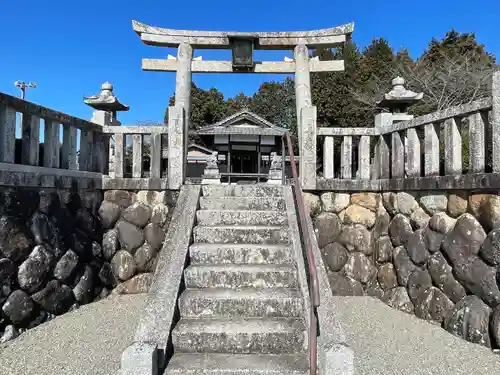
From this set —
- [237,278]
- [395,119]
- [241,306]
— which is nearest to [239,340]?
[241,306]

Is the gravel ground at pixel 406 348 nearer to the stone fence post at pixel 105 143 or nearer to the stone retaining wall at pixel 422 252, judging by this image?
the stone retaining wall at pixel 422 252

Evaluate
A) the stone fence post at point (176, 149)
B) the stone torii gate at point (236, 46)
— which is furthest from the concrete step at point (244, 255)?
the stone torii gate at point (236, 46)

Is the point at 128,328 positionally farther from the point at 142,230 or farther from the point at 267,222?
the point at 267,222

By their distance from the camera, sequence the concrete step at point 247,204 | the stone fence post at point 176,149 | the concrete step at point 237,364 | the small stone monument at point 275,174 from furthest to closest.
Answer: the small stone monument at point 275,174
the stone fence post at point 176,149
the concrete step at point 247,204
the concrete step at point 237,364

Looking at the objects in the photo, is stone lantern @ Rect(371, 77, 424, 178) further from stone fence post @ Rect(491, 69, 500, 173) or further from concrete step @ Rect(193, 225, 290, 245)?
concrete step @ Rect(193, 225, 290, 245)

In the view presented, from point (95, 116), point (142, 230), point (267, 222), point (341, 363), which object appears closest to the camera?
point (341, 363)

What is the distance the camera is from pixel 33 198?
424cm

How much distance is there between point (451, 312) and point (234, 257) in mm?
2339

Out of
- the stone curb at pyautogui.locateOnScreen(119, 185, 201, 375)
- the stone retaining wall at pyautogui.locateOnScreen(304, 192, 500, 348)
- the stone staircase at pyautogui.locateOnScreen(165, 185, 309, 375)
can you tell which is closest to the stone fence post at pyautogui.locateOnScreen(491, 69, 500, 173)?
the stone retaining wall at pyautogui.locateOnScreen(304, 192, 500, 348)

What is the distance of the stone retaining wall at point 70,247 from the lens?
3.93 metres

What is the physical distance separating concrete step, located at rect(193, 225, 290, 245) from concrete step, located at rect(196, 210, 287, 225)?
240 millimetres

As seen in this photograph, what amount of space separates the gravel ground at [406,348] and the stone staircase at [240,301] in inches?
28.1

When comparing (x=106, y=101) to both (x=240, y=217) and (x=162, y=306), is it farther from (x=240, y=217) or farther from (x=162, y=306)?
(x=162, y=306)

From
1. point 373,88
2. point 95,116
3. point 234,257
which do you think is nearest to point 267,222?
point 234,257
